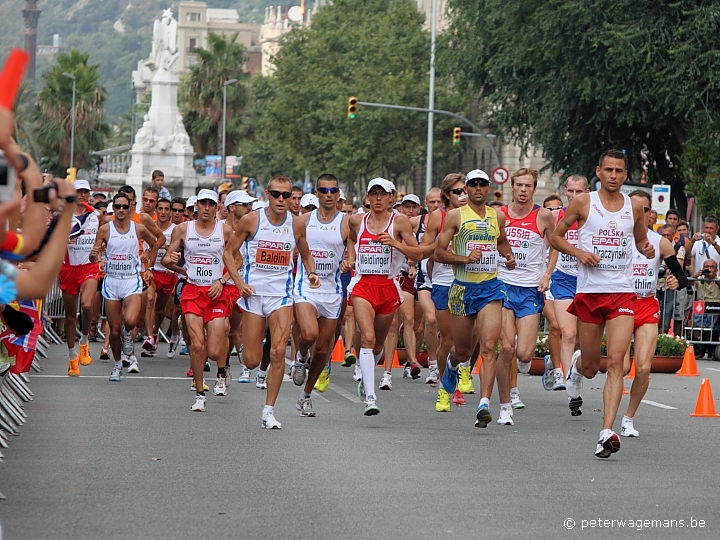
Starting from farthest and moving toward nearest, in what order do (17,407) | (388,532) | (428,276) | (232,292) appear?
(428,276)
(232,292)
(17,407)
(388,532)

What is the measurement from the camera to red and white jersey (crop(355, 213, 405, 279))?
13.6 m

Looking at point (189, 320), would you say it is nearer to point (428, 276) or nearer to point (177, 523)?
point (428, 276)

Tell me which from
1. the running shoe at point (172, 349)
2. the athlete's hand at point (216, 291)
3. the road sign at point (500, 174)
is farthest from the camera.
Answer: the road sign at point (500, 174)

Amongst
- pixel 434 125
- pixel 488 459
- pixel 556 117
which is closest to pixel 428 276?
pixel 488 459

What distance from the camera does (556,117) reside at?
131 ft

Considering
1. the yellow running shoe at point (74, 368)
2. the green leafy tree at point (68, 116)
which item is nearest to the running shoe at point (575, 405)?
the yellow running shoe at point (74, 368)

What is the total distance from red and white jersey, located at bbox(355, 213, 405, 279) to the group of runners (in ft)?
0.05

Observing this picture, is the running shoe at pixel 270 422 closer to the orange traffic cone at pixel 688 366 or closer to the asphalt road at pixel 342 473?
the asphalt road at pixel 342 473

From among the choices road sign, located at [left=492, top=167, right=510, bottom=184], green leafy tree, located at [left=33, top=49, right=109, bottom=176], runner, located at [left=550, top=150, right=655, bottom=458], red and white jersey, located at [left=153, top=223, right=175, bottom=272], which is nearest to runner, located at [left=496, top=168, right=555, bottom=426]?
runner, located at [left=550, top=150, right=655, bottom=458]

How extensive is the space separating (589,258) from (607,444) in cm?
137

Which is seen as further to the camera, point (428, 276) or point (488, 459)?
point (428, 276)

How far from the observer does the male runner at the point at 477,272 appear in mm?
12359

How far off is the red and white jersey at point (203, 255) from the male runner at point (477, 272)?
3140 millimetres

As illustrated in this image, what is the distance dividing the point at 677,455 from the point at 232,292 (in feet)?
19.7
